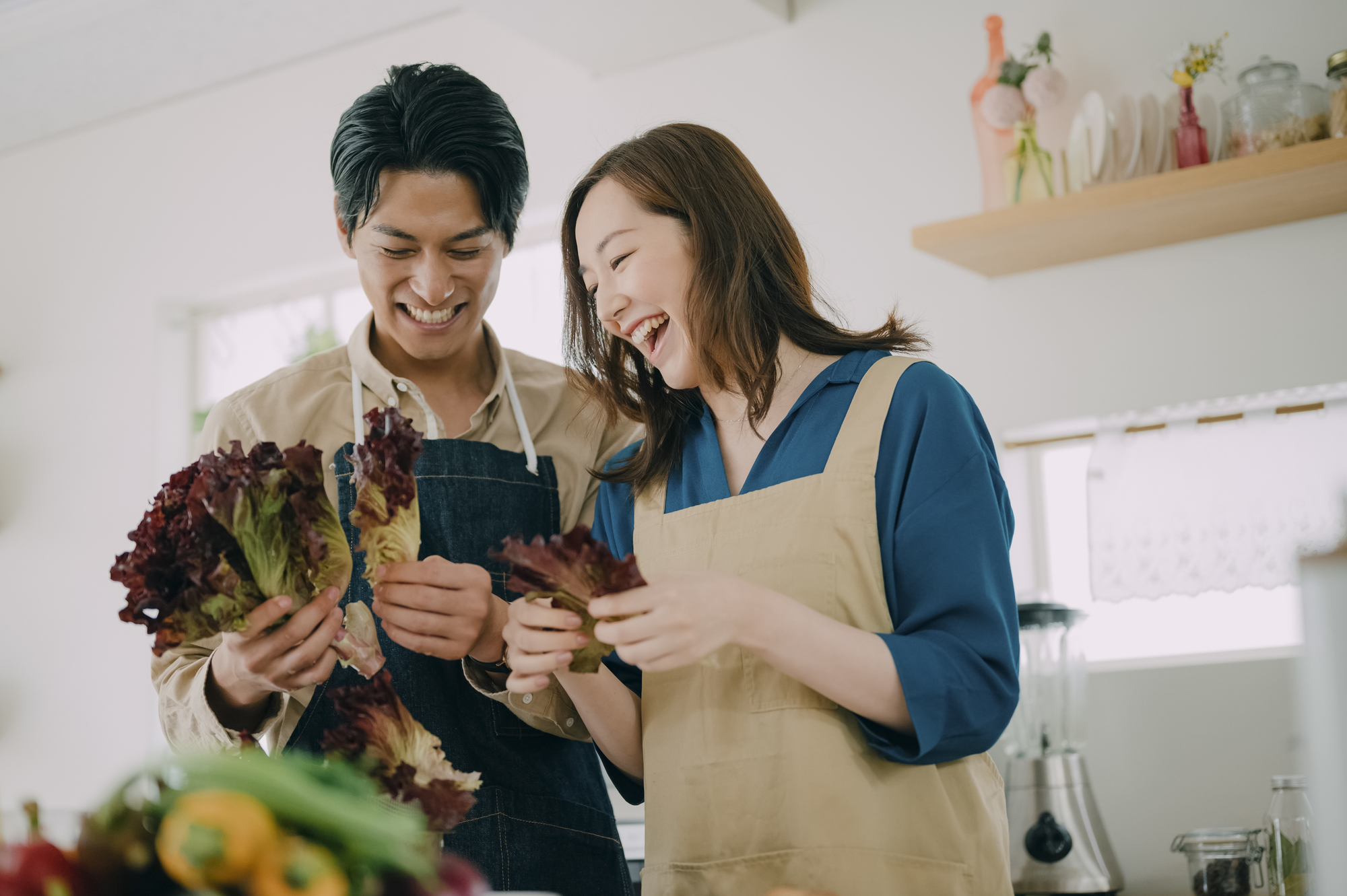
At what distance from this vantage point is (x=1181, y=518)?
271cm

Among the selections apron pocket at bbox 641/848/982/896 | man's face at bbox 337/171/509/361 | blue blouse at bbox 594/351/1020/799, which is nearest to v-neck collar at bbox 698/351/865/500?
blue blouse at bbox 594/351/1020/799

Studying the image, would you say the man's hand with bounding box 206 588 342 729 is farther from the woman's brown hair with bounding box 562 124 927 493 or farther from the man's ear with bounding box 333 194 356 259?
the man's ear with bounding box 333 194 356 259

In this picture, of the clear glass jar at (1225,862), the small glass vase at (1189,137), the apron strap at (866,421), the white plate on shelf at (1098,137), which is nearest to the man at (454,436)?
the apron strap at (866,421)

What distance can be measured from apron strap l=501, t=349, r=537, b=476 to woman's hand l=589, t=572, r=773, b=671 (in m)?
0.62

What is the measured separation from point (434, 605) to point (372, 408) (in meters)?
0.40

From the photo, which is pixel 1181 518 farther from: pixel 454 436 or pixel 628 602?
pixel 628 602

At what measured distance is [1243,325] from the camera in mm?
2609

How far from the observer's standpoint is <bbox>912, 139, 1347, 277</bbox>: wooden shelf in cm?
233

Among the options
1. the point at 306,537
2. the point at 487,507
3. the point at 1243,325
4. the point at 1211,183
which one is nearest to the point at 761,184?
the point at 487,507

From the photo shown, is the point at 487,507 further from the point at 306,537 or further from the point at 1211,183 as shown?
the point at 1211,183

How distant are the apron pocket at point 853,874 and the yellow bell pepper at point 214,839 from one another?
681 mm

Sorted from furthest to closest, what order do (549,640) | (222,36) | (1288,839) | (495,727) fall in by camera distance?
(222,36) < (1288,839) < (495,727) < (549,640)

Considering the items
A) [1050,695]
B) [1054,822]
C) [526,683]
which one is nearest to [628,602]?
[526,683]

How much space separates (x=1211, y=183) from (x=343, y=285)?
2.79 metres
